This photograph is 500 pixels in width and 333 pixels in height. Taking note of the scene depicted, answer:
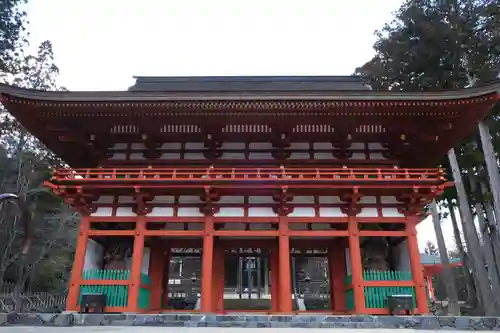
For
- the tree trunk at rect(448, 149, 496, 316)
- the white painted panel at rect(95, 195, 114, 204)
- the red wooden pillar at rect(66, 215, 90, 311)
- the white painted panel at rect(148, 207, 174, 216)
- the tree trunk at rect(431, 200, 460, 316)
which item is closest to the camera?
the red wooden pillar at rect(66, 215, 90, 311)

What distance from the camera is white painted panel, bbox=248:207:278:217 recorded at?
1018 cm

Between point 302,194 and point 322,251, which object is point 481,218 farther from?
point 302,194

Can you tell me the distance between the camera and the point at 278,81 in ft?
50.2

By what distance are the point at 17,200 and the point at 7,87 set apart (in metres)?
5.69

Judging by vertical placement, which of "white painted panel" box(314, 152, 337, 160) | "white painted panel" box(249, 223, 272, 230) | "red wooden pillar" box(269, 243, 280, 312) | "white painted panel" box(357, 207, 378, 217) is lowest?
"red wooden pillar" box(269, 243, 280, 312)

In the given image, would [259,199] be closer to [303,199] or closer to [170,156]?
[303,199]

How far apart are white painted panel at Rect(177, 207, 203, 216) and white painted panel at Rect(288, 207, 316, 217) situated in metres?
2.69

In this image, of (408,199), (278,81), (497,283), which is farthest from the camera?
(278,81)

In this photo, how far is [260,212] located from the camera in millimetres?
10219

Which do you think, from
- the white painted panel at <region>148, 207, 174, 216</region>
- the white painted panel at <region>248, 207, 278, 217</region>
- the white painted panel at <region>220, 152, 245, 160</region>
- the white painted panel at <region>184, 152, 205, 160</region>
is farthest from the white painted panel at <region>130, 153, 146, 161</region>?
the white painted panel at <region>248, 207, 278, 217</region>

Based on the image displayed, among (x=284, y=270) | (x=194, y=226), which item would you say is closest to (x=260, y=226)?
(x=284, y=270)

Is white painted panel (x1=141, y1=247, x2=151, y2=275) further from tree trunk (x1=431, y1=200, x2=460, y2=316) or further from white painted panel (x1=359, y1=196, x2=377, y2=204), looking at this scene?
tree trunk (x1=431, y1=200, x2=460, y2=316)

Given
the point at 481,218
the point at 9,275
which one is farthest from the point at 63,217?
the point at 481,218

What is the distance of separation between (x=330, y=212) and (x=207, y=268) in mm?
3808
